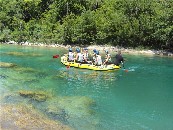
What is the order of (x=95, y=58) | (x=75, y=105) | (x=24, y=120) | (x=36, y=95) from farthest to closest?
1. (x=95, y=58)
2. (x=36, y=95)
3. (x=75, y=105)
4. (x=24, y=120)

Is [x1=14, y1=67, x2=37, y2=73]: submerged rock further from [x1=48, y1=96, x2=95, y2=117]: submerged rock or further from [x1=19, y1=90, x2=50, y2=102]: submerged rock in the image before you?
[x1=48, y1=96, x2=95, y2=117]: submerged rock

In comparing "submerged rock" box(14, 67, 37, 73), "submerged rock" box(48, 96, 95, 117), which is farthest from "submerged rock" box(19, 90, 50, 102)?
"submerged rock" box(14, 67, 37, 73)

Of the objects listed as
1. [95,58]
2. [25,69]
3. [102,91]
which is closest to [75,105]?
[102,91]

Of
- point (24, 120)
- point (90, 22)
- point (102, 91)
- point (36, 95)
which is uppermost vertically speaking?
point (90, 22)

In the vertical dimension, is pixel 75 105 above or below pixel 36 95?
below

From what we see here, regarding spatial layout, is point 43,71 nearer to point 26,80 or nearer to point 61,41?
point 26,80

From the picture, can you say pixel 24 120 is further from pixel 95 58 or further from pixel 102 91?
pixel 95 58
